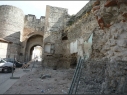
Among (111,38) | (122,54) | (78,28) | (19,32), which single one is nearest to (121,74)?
(122,54)

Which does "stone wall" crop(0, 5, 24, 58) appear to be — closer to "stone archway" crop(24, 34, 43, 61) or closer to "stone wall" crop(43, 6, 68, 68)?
"stone archway" crop(24, 34, 43, 61)

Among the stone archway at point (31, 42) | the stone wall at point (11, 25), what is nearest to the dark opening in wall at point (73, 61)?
the stone wall at point (11, 25)

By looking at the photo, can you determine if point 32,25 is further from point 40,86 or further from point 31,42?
point 40,86

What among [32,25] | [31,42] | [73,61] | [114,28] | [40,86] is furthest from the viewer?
[31,42]

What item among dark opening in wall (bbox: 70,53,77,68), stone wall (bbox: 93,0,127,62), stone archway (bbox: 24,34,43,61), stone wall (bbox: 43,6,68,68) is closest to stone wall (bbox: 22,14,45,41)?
stone archway (bbox: 24,34,43,61)

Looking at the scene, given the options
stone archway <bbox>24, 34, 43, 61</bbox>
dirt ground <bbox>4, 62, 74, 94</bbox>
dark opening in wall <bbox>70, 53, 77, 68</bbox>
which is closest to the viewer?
dirt ground <bbox>4, 62, 74, 94</bbox>

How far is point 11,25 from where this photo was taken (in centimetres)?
2153

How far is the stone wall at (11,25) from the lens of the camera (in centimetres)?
2109

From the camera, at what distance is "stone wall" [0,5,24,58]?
2109 centimetres

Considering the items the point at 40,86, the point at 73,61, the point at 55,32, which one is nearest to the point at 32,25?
the point at 55,32

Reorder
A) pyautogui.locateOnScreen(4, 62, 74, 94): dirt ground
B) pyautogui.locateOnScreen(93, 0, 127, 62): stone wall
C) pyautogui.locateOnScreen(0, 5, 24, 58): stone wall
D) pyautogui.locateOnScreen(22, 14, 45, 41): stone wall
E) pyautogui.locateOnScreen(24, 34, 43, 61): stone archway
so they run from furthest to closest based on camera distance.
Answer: pyautogui.locateOnScreen(24, 34, 43, 61): stone archway
pyautogui.locateOnScreen(22, 14, 45, 41): stone wall
pyautogui.locateOnScreen(0, 5, 24, 58): stone wall
pyautogui.locateOnScreen(4, 62, 74, 94): dirt ground
pyautogui.locateOnScreen(93, 0, 127, 62): stone wall

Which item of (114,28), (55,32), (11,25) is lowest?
(114,28)

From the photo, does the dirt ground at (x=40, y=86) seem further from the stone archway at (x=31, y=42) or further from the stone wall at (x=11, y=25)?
the stone archway at (x=31, y=42)

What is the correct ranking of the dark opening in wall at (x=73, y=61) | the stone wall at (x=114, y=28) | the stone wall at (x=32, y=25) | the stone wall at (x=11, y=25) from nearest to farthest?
the stone wall at (x=114, y=28) → the dark opening in wall at (x=73, y=61) → the stone wall at (x=11, y=25) → the stone wall at (x=32, y=25)
